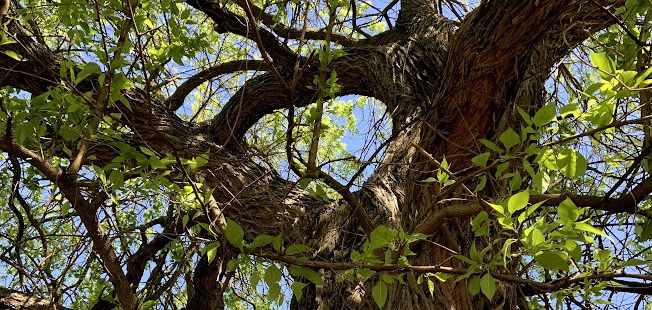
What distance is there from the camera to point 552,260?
1.22 meters

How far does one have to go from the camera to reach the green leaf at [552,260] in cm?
120

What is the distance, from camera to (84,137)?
1.95 m

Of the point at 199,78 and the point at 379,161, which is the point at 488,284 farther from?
the point at 199,78

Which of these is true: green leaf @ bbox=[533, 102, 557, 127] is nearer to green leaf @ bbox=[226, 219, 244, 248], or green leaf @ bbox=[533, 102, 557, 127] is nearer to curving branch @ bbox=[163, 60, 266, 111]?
green leaf @ bbox=[226, 219, 244, 248]

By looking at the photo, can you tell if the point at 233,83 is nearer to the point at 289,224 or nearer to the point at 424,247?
the point at 289,224

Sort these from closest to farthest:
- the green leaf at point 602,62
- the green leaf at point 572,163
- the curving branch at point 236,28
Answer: the green leaf at point 602,62 < the green leaf at point 572,163 < the curving branch at point 236,28

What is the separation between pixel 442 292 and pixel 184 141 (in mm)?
1524

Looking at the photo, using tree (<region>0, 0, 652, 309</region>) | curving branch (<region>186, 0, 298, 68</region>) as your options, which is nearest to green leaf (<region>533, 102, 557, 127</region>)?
tree (<region>0, 0, 652, 309</region>)

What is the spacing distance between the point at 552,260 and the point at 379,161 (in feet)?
4.67

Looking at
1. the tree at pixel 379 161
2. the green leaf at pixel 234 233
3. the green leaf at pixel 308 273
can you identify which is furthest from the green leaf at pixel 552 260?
the green leaf at pixel 234 233

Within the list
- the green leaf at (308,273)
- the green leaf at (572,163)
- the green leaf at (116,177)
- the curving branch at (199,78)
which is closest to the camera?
the green leaf at (572,163)

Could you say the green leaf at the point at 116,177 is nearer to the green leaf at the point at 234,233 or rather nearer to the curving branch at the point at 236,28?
the green leaf at the point at 234,233

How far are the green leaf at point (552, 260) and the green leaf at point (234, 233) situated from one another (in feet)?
2.16

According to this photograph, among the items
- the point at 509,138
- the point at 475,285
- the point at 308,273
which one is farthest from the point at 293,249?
the point at 509,138
